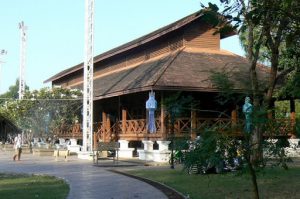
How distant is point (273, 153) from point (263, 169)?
38 centimetres

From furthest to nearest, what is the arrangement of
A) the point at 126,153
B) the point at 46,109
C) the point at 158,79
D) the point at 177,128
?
1. the point at 46,109
2. the point at 126,153
3. the point at 158,79
4. the point at 177,128

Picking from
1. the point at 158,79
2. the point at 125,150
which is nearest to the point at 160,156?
the point at 158,79

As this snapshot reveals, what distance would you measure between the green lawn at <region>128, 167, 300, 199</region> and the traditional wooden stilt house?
6.82 m

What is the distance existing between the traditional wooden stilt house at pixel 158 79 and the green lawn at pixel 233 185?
22.4 feet

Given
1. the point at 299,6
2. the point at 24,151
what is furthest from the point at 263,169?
the point at 24,151

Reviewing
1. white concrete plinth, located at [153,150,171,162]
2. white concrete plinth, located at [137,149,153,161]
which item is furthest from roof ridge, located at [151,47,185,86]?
white concrete plinth, located at [137,149,153,161]

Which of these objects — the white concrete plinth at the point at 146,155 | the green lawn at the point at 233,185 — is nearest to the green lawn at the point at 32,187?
the green lawn at the point at 233,185

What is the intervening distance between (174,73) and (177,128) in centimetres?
312

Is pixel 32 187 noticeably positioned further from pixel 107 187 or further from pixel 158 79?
pixel 158 79

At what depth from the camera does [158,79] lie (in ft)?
72.7

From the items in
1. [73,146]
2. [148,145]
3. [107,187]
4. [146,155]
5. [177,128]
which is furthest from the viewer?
[73,146]

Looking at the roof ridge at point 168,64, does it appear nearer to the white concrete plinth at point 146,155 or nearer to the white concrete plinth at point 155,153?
the white concrete plinth at point 155,153

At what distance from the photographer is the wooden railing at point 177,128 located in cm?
714

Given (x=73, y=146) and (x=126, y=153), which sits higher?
(x=73, y=146)
